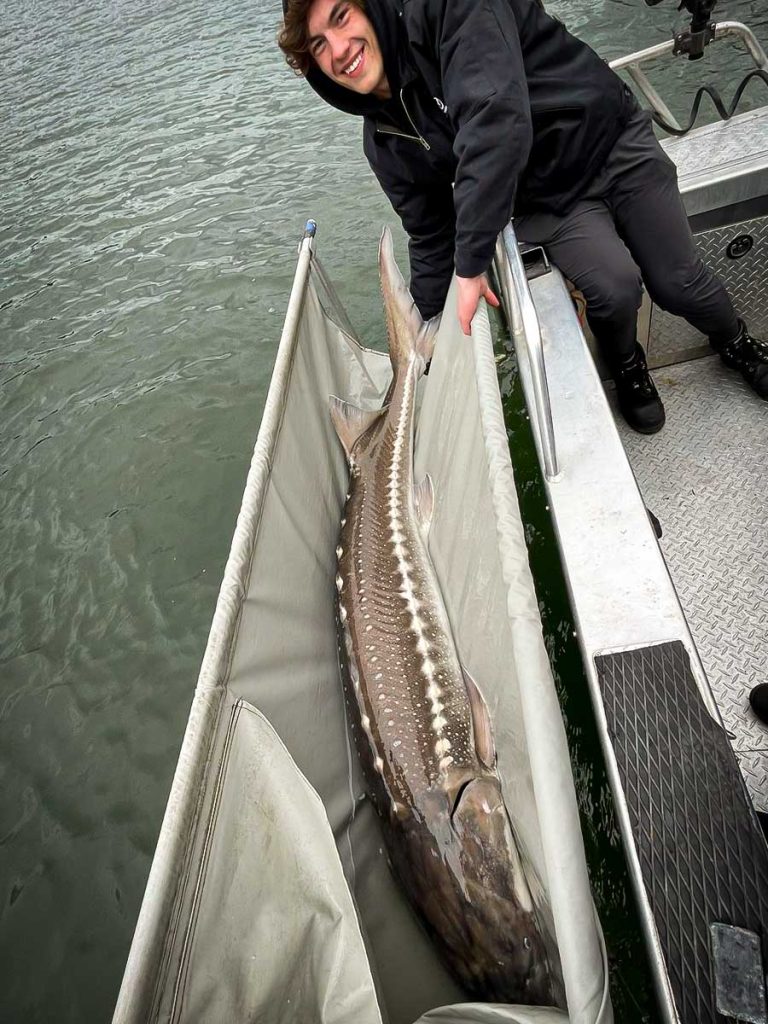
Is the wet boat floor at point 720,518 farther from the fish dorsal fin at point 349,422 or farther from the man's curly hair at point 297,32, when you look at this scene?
the man's curly hair at point 297,32

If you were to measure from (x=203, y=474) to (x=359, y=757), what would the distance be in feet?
8.05

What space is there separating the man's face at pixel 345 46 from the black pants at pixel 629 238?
27.0 inches

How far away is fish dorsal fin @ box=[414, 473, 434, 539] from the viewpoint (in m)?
2.37

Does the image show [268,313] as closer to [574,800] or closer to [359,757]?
[359,757]

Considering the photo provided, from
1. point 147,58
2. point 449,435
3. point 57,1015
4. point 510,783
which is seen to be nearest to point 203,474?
point 449,435

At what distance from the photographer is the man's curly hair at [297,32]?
182cm

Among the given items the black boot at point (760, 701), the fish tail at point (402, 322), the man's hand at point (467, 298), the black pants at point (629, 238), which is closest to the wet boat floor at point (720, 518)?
the black boot at point (760, 701)

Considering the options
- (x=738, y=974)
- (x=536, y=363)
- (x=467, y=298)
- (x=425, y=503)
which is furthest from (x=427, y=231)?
(x=738, y=974)

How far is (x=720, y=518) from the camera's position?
2.41 meters

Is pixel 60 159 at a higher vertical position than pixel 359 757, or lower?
higher

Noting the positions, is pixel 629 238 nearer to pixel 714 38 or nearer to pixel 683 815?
pixel 714 38

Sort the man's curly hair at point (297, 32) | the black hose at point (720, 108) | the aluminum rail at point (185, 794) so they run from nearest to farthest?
the aluminum rail at point (185, 794)
the man's curly hair at point (297, 32)
the black hose at point (720, 108)

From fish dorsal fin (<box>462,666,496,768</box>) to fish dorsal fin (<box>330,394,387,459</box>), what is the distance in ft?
4.48

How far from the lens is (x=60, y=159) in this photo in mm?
8539
